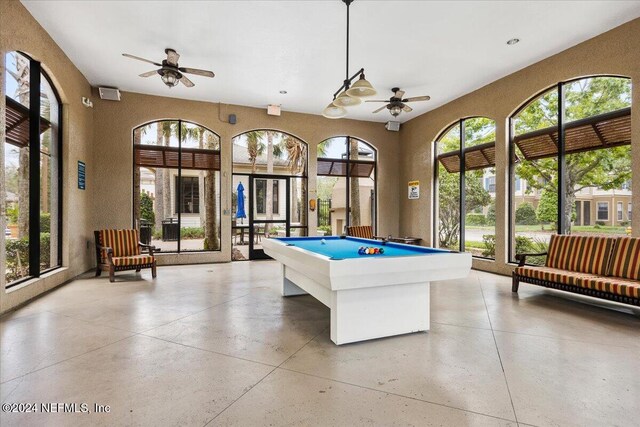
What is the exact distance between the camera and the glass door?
845cm

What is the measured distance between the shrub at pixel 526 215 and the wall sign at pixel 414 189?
2.83 m

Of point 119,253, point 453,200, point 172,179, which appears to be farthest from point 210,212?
point 453,200

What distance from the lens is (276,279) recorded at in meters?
6.07

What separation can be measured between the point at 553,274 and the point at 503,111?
346cm

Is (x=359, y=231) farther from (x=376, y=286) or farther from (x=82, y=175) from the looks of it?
(x=82, y=175)

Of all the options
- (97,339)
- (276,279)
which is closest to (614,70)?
(276,279)

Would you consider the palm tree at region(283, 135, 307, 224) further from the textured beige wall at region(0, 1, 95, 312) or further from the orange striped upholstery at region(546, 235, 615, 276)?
the orange striped upholstery at region(546, 235, 615, 276)

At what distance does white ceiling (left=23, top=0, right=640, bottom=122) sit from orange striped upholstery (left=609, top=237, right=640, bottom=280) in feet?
10.1

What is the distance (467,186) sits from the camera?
756 centimetres

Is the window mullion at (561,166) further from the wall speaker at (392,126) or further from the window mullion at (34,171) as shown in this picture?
the window mullion at (34,171)

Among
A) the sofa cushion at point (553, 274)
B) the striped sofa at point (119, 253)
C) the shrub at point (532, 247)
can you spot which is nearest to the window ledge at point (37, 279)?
the striped sofa at point (119, 253)

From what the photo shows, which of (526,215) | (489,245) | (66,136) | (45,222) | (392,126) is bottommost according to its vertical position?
(489,245)

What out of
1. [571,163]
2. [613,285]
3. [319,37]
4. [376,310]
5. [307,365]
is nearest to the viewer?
[307,365]

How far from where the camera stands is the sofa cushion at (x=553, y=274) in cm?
426
